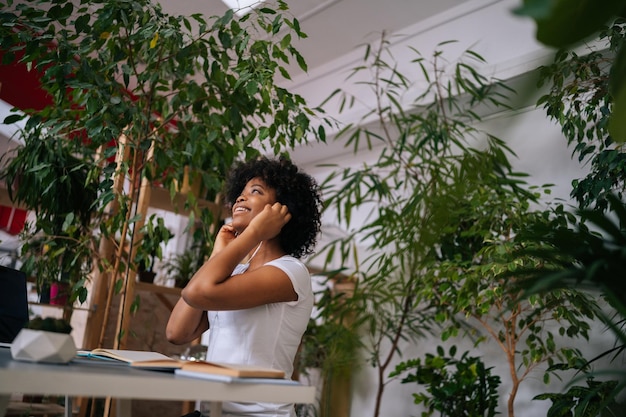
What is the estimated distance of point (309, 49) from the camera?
529 cm

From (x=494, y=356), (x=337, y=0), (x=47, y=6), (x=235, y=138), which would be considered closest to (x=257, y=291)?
(x=235, y=138)

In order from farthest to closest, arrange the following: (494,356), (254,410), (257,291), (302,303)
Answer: (494,356)
(302,303)
(257,291)
(254,410)

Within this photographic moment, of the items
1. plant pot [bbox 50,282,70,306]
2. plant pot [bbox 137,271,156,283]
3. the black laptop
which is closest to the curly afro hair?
the black laptop

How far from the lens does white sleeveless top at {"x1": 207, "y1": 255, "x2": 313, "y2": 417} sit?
1674 millimetres

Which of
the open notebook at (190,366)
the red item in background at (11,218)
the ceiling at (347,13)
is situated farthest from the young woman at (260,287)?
the red item in background at (11,218)

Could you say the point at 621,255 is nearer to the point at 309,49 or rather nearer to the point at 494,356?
the point at 494,356

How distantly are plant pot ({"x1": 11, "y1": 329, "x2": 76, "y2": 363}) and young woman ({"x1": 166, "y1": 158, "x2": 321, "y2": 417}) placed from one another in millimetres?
562

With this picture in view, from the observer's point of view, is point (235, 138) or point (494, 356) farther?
point (494, 356)

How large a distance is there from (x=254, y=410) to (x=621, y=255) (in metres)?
0.97

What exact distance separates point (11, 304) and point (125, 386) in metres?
1.43

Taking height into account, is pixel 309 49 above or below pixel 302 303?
above

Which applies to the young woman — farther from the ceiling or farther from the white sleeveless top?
the ceiling

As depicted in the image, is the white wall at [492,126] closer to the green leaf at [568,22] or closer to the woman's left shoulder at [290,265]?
the woman's left shoulder at [290,265]

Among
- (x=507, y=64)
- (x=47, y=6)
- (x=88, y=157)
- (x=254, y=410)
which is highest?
(x=47, y=6)
